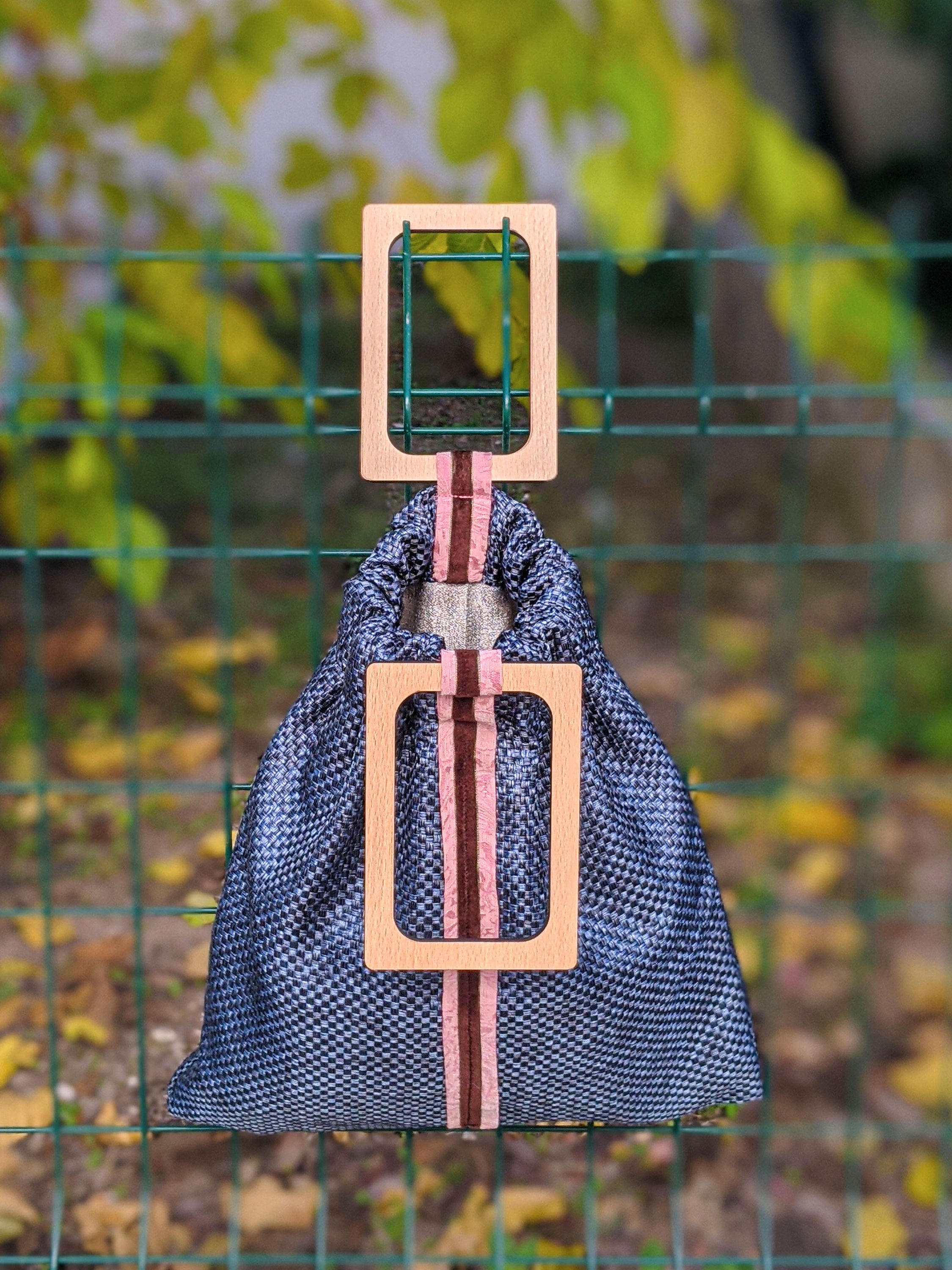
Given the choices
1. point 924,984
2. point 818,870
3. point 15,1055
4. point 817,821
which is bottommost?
point 15,1055

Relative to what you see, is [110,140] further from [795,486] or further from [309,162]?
[795,486]

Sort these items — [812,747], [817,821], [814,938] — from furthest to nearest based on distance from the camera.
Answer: [812,747]
[817,821]
[814,938]

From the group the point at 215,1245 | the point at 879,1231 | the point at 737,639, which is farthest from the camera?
the point at 737,639

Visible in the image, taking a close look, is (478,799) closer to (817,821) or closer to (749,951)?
(749,951)

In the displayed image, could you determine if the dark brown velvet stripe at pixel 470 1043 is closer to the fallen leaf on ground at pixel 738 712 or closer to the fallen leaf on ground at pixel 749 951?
the fallen leaf on ground at pixel 749 951

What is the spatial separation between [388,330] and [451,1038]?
0.63 m

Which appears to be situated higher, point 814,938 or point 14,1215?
point 814,938

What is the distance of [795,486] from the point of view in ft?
6.03

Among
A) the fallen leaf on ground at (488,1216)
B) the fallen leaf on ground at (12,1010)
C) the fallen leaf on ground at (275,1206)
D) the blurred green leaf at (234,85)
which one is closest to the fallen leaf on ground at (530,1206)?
the fallen leaf on ground at (488,1216)

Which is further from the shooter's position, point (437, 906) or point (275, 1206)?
point (275, 1206)

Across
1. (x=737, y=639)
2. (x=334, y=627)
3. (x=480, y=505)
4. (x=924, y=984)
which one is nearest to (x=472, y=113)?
(x=334, y=627)

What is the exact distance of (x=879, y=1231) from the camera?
201 centimetres

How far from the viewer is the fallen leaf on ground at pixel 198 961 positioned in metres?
1.76

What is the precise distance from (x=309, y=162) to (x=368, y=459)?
3.33 ft
